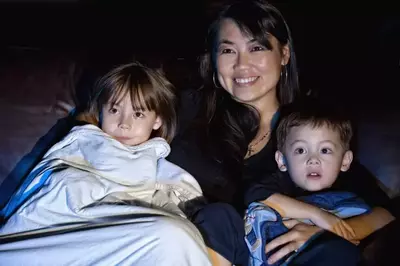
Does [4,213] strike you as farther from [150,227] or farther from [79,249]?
[150,227]

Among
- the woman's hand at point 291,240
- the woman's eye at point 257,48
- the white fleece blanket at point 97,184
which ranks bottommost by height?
the woman's hand at point 291,240

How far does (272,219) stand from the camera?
53.2 inches

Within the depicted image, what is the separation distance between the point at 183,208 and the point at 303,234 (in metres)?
0.35

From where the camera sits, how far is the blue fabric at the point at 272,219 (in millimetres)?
1325

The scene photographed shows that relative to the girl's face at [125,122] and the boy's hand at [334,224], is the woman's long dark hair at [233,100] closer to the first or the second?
the girl's face at [125,122]

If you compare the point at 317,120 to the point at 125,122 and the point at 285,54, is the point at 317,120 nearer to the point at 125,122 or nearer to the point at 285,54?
the point at 285,54

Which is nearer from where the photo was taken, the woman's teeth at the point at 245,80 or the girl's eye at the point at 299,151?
the girl's eye at the point at 299,151

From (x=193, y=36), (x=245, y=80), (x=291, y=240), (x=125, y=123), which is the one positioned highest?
(x=193, y=36)

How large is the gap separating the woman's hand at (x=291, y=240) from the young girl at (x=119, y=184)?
17 centimetres

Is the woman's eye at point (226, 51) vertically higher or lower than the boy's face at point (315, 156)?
higher

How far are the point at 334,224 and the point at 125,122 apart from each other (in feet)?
1.94

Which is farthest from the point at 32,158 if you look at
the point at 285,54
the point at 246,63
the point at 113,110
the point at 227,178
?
the point at 285,54

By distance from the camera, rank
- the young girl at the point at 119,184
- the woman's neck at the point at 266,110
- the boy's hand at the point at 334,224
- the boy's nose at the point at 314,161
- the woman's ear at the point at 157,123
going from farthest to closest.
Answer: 1. the woman's neck at the point at 266,110
2. the woman's ear at the point at 157,123
3. the boy's nose at the point at 314,161
4. the boy's hand at the point at 334,224
5. the young girl at the point at 119,184

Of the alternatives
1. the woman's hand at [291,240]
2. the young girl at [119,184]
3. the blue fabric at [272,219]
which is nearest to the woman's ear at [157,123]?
the young girl at [119,184]
